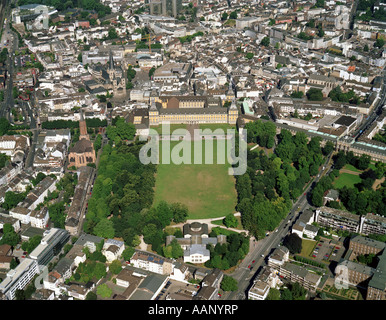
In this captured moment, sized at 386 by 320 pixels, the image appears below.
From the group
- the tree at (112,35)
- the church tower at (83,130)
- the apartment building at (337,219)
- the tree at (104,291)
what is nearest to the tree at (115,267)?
the tree at (104,291)

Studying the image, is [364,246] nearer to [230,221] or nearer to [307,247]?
[307,247]

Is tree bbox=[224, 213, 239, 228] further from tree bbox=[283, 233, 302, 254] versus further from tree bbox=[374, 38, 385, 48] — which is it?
tree bbox=[374, 38, 385, 48]

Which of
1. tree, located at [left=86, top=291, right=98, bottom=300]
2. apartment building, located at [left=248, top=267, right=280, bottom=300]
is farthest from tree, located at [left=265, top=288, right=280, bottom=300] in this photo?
tree, located at [left=86, top=291, right=98, bottom=300]

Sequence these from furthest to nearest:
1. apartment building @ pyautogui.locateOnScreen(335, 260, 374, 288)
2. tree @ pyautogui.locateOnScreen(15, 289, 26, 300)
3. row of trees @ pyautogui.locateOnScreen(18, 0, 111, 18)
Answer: row of trees @ pyautogui.locateOnScreen(18, 0, 111, 18) → apartment building @ pyautogui.locateOnScreen(335, 260, 374, 288) → tree @ pyautogui.locateOnScreen(15, 289, 26, 300)

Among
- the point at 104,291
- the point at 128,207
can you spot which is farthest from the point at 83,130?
the point at 104,291

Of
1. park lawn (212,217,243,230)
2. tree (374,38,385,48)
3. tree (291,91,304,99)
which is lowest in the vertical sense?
park lawn (212,217,243,230)

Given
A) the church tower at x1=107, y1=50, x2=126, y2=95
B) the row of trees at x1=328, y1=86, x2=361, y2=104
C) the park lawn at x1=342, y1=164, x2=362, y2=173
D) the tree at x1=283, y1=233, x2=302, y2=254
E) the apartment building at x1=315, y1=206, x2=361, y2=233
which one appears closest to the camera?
the tree at x1=283, y1=233, x2=302, y2=254

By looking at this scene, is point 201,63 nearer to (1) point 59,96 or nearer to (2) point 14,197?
(1) point 59,96

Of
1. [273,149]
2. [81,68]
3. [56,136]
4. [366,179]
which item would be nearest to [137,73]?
[81,68]
